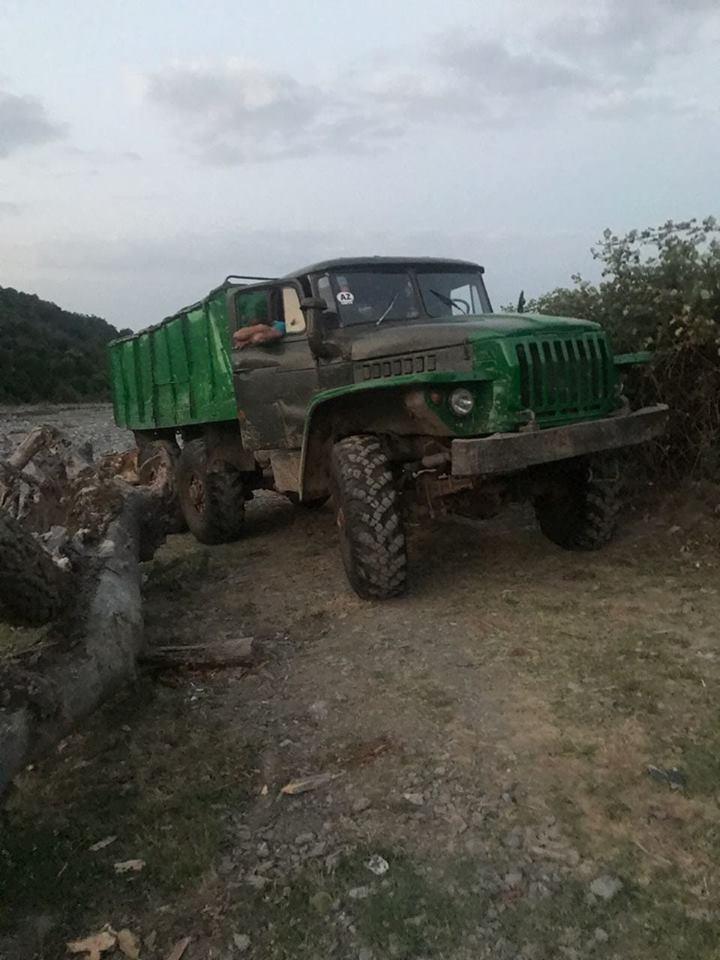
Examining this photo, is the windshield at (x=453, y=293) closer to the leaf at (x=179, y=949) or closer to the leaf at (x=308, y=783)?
the leaf at (x=308, y=783)

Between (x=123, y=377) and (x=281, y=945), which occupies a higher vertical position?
(x=123, y=377)

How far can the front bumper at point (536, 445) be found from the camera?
4.69m

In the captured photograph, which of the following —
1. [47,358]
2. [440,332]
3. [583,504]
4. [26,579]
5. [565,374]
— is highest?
[47,358]

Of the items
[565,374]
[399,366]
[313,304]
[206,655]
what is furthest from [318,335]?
[206,655]

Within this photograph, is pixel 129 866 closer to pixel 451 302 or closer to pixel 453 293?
pixel 451 302

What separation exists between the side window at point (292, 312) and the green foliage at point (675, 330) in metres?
2.58

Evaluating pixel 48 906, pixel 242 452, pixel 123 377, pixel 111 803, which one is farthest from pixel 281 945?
pixel 123 377

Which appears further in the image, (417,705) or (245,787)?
(417,705)

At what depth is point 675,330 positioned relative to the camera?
21.0ft

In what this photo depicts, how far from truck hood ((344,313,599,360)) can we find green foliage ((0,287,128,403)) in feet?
74.3

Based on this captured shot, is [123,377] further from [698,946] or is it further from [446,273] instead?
[698,946]

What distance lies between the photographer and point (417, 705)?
3877 mm

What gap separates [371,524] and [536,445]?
1.06 metres

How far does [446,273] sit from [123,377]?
5.35m
